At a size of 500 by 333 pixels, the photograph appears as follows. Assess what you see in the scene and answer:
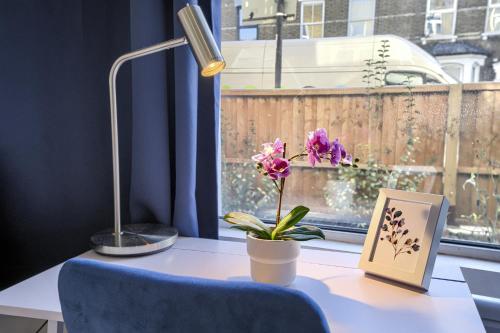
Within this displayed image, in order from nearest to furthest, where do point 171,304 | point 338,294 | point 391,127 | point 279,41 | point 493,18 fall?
point 171,304 → point 338,294 → point 493,18 → point 391,127 → point 279,41

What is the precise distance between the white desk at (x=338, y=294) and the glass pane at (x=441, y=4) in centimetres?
85

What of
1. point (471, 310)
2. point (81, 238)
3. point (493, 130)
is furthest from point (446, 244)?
point (81, 238)

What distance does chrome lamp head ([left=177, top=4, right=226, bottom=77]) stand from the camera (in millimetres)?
862

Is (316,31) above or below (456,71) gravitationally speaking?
above

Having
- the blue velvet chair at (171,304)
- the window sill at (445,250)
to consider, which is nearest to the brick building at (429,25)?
the window sill at (445,250)

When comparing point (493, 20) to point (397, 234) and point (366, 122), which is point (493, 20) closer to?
point (366, 122)

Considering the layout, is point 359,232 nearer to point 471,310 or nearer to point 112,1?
point 471,310

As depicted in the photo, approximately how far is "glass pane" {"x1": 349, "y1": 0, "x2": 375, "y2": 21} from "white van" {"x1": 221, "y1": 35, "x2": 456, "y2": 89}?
70 millimetres

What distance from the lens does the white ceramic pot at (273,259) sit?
83cm

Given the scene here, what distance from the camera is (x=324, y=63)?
4.49 feet

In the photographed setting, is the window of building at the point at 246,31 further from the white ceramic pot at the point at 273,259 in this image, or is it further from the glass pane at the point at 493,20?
the white ceramic pot at the point at 273,259

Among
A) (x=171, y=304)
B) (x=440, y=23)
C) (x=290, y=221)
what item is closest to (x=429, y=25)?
(x=440, y=23)

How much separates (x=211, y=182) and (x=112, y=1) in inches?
27.9

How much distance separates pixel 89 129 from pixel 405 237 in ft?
3.58
